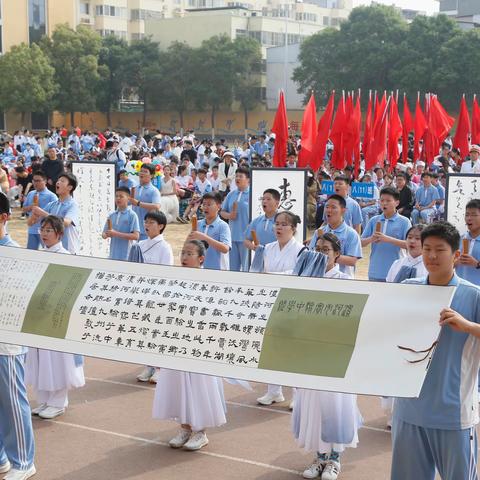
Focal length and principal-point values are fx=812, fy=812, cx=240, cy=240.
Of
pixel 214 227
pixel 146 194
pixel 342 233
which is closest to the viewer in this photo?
pixel 342 233

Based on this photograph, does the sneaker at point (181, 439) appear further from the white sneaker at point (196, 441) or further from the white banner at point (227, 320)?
the white banner at point (227, 320)

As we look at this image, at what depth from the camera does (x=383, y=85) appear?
47.7 m

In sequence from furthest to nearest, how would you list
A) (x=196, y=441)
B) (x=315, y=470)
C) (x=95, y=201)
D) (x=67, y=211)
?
(x=95, y=201)
(x=67, y=211)
(x=196, y=441)
(x=315, y=470)

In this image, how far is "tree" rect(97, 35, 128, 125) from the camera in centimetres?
5284

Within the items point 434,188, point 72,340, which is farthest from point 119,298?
point 434,188

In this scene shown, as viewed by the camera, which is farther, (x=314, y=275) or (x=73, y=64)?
(x=73, y=64)

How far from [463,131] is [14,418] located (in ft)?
46.9

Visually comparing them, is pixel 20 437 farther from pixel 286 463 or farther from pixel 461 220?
pixel 461 220

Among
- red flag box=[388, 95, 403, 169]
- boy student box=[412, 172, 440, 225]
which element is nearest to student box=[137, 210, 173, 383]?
boy student box=[412, 172, 440, 225]

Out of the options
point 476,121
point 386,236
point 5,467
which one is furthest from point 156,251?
point 476,121

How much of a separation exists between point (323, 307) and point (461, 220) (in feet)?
18.8

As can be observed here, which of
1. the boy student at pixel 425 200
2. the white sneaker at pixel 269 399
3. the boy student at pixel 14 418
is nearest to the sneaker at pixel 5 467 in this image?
the boy student at pixel 14 418

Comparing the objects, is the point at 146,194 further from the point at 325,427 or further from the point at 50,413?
the point at 325,427

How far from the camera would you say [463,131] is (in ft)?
57.2
